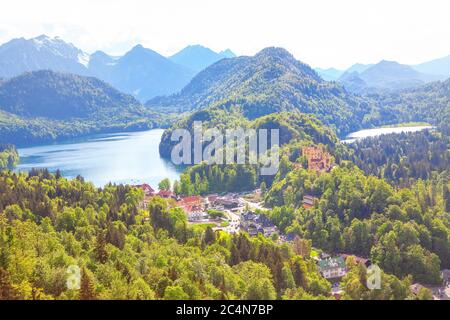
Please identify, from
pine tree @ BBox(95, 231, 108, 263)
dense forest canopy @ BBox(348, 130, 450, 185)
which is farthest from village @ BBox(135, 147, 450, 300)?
pine tree @ BBox(95, 231, 108, 263)

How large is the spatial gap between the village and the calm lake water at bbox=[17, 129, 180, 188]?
1910cm

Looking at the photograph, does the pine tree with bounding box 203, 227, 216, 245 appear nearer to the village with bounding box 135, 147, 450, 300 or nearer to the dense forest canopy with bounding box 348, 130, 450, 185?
the village with bounding box 135, 147, 450, 300

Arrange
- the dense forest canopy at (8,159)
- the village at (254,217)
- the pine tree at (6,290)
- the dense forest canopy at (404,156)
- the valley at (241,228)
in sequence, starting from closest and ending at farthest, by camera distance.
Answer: the pine tree at (6,290) → the valley at (241,228) → the village at (254,217) → the dense forest canopy at (404,156) → the dense forest canopy at (8,159)

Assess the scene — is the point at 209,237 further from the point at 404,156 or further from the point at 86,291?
the point at 404,156

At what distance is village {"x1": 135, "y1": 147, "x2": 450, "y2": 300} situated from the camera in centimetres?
3847

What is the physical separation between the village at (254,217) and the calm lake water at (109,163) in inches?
752

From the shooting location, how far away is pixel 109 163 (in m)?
111

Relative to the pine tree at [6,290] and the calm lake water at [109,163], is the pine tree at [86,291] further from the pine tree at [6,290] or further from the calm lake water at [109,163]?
the calm lake water at [109,163]

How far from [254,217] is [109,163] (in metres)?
62.4

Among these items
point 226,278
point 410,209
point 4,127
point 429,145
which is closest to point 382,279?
point 226,278

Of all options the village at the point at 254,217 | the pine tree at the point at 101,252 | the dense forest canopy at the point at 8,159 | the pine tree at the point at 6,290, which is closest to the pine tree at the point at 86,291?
the pine tree at the point at 6,290

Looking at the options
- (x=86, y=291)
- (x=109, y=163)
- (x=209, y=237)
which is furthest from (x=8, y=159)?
(x=86, y=291)

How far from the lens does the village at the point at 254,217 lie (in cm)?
3847
